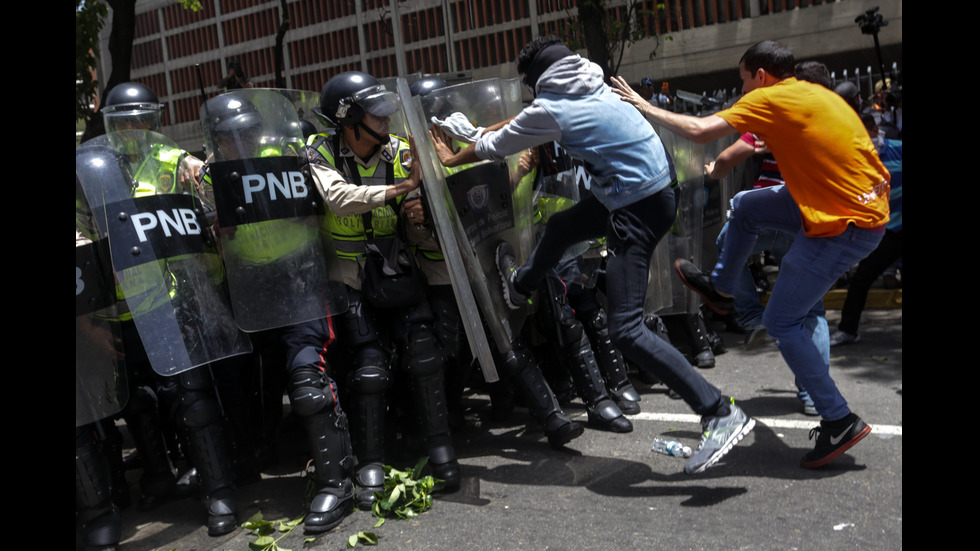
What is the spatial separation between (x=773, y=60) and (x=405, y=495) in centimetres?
247

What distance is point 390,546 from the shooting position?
11.1ft

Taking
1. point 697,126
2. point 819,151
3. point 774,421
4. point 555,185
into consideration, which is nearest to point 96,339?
point 555,185

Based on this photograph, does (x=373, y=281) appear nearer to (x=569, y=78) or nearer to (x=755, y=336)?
(x=569, y=78)

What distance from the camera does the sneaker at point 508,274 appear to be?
4086 millimetres

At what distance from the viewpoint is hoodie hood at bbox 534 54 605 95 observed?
12.2ft

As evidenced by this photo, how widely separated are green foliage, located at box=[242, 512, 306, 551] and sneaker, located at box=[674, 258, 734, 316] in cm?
226

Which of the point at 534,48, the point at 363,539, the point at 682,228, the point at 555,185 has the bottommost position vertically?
the point at 363,539

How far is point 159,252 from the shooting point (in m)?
3.55

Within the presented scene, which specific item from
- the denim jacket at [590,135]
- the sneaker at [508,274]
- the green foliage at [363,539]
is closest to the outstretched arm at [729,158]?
the denim jacket at [590,135]

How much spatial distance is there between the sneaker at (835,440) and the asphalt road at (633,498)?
0.06 metres

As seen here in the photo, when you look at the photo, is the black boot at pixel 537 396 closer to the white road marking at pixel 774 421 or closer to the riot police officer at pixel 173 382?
the white road marking at pixel 774 421

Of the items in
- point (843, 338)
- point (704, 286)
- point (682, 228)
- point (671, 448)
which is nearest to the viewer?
point (671, 448)

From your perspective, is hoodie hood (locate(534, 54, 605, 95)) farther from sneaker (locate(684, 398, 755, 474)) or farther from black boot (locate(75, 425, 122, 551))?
black boot (locate(75, 425, 122, 551))
